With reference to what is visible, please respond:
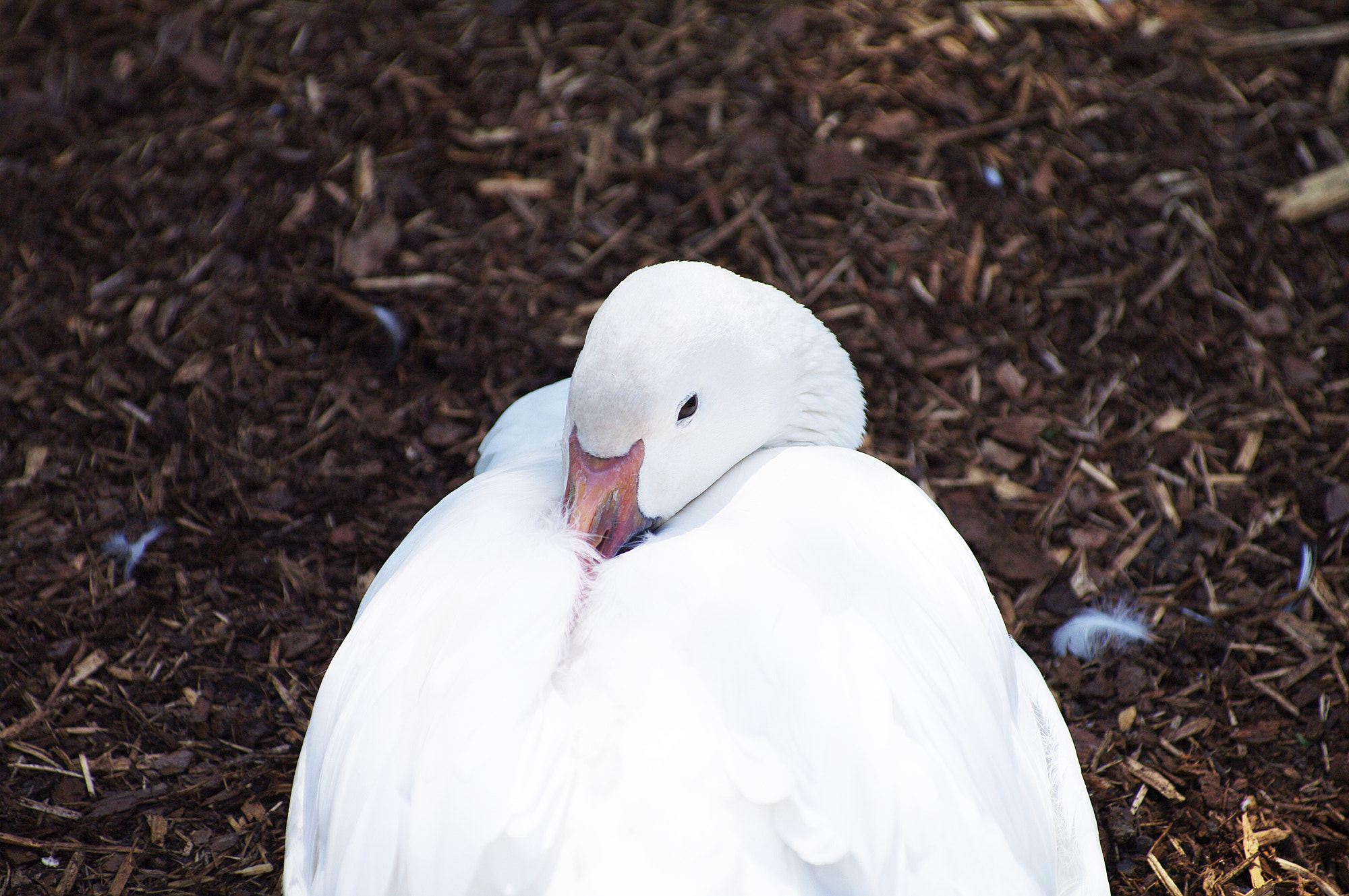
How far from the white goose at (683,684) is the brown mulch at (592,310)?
29.5 inches

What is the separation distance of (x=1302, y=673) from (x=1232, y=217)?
1645 mm

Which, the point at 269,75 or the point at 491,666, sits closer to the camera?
the point at 491,666

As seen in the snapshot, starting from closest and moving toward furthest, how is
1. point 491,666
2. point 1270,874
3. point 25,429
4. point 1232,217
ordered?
point 491,666, point 1270,874, point 25,429, point 1232,217

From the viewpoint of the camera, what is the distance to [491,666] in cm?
164

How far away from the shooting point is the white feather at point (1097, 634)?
272cm

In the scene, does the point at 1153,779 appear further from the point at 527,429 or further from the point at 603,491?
the point at 527,429

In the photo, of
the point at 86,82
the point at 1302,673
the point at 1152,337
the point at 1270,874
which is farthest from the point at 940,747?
the point at 86,82

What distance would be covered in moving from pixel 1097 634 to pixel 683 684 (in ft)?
5.12

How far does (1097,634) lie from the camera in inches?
108

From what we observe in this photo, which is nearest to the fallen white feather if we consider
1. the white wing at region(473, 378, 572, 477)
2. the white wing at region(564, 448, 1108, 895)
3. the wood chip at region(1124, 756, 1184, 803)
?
the white wing at region(473, 378, 572, 477)

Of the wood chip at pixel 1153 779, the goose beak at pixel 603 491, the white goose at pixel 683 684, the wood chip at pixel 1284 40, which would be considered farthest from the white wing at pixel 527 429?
the wood chip at pixel 1284 40

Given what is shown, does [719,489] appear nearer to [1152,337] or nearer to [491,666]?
[491,666]

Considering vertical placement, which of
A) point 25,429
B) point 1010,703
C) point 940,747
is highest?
point 940,747

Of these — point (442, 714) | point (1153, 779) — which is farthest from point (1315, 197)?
point (442, 714)
